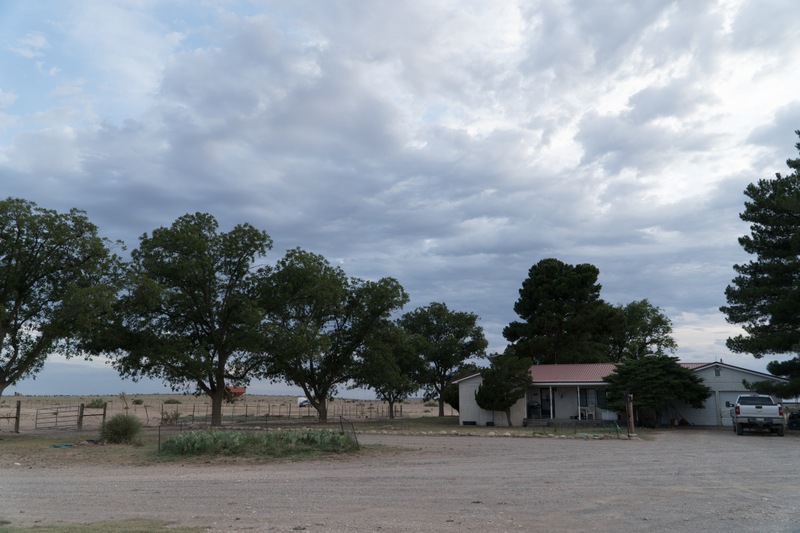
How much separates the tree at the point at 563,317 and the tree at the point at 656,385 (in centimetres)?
1247

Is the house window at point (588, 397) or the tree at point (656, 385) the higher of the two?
the tree at point (656, 385)

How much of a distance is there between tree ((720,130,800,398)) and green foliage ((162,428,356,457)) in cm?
2106

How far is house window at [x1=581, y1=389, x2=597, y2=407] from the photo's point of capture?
3391cm

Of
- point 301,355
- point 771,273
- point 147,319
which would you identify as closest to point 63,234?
point 147,319

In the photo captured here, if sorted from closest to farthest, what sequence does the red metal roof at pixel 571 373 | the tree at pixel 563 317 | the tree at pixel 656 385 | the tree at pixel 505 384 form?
1. the tree at pixel 656 385
2. the tree at pixel 505 384
3. the red metal roof at pixel 571 373
4. the tree at pixel 563 317

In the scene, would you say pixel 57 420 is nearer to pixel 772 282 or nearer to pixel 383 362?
pixel 383 362

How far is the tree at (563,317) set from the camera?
43438 mm

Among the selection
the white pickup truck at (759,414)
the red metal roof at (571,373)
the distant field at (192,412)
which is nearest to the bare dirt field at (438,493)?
the white pickup truck at (759,414)

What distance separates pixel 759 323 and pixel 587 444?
14.5 m

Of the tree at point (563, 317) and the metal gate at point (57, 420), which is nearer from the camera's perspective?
the metal gate at point (57, 420)

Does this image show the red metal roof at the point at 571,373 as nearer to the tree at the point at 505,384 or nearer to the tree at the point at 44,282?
the tree at the point at 505,384

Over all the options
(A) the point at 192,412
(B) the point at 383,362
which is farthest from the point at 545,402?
(A) the point at 192,412

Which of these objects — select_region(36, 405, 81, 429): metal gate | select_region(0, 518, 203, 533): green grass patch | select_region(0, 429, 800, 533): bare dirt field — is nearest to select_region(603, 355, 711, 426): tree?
select_region(0, 429, 800, 533): bare dirt field

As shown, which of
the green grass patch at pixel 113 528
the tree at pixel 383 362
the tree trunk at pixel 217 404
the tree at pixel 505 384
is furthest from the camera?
the tree at pixel 383 362
